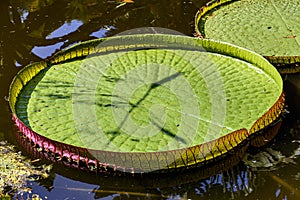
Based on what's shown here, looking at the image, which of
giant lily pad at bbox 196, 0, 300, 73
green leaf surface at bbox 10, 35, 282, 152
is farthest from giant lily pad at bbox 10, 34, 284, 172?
giant lily pad at bbox 196, 0, 300, 73

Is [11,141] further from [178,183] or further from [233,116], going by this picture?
[233,116]

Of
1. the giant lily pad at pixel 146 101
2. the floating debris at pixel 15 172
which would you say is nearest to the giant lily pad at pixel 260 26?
the giant lily pad at pixel 146 101

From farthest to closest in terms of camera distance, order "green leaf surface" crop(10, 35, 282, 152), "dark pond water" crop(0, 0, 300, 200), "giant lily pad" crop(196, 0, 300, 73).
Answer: "giant lily pad" crop(196, 0, 300, 73), "green leaf surface" crop(10, 35, 282, 152), "dark pond water" crop(0, 0, 300, 200)

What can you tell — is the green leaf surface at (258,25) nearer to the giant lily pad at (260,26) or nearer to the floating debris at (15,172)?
the giant lily pad at (260,26)

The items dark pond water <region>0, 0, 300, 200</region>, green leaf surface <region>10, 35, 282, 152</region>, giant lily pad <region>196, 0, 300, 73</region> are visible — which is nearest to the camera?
dark pond water <region>0, 0, 300, 200</region>

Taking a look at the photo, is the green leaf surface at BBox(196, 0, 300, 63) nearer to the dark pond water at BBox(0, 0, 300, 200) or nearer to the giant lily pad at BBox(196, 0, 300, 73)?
the giant lily pad at BBox(196, 0, 300, 73)

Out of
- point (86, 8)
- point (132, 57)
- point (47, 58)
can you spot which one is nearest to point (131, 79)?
point (132, 57)

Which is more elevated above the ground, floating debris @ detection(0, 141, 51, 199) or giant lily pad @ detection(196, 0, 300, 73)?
giant lily pad @ detection(196, 0, 300, 73)
